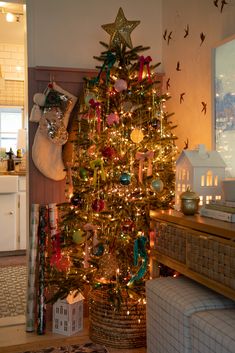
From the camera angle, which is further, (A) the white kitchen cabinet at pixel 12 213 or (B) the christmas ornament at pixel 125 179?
(A) the white kitchen cabinet at pixel 12 213

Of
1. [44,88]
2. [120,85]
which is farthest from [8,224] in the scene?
[120,85]

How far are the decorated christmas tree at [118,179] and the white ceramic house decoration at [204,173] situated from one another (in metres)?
0.29

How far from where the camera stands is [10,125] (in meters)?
5.67

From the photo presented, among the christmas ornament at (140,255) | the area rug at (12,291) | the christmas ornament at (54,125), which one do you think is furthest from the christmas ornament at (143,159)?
the area rug at (12,291)

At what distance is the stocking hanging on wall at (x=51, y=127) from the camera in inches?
113

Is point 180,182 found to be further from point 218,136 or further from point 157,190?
point 218,136

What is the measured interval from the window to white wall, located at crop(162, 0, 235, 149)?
118 inches

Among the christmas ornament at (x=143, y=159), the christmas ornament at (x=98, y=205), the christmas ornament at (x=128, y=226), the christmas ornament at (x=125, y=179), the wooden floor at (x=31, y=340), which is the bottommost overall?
the wooden floor at (x=31, y=340)

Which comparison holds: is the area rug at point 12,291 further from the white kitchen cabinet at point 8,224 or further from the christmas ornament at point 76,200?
the christmas ornament at point 76,200

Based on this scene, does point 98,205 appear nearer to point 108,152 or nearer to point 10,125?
point 108,152

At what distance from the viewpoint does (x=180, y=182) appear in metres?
2.25

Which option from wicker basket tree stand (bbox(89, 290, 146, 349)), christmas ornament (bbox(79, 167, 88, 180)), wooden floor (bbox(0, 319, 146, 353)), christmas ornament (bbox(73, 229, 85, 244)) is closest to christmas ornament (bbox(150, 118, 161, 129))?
christmas ornament (bbox(79, 167, 88, 180))

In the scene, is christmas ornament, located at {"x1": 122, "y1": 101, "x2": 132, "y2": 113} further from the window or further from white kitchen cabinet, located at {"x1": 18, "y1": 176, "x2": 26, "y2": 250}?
the window

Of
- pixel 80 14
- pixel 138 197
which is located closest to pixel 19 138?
pixel 80 14
